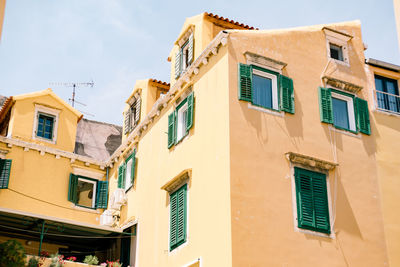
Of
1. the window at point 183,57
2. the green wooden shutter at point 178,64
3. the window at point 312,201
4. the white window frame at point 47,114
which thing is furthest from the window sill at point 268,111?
the white window frame at point 47,114

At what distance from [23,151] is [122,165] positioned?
3894mm

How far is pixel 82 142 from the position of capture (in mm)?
31578

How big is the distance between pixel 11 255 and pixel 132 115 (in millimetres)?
9591

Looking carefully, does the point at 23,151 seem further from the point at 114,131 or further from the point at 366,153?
the point at 366,153

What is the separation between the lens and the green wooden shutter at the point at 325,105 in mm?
20938

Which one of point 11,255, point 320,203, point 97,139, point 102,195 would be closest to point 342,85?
point 320,203

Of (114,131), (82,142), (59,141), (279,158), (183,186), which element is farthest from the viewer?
(114,131)

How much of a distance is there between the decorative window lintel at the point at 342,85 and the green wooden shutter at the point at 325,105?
38 cm

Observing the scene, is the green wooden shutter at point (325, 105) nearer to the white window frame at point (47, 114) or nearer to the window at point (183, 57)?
the window at point (183, 57)

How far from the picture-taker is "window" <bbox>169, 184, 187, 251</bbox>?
66.0 ft

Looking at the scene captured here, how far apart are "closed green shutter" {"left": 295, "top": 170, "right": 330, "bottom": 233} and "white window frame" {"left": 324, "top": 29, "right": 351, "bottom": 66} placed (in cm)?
476

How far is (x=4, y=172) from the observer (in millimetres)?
24781

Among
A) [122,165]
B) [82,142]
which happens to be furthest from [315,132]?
[82,142]

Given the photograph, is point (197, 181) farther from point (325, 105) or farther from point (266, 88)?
point (325, 105)
